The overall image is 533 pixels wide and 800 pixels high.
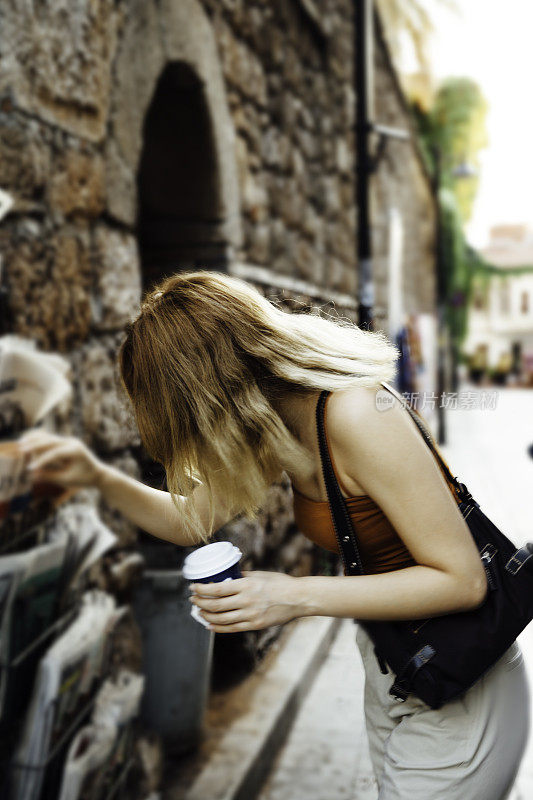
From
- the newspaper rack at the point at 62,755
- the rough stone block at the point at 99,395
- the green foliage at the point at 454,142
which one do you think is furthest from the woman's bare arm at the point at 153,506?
the green foliage at the point at 454,142

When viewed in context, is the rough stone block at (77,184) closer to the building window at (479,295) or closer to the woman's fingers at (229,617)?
the woman's fingers at (229,617)

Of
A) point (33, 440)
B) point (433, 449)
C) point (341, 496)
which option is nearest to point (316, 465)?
point (341, 496)

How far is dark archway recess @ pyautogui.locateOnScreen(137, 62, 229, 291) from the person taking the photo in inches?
133

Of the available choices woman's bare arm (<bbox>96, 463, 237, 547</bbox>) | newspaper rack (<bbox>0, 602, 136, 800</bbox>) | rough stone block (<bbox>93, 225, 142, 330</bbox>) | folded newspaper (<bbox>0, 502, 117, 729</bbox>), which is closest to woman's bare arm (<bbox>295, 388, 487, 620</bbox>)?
woman's bare arm (<bbox>96, 463, 237, 547</bbox>)

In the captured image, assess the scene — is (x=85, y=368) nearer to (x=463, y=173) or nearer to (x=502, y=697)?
(x=502, y=697)

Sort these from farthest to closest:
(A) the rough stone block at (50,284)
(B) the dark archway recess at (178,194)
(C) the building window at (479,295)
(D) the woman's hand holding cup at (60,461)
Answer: (C) the building window at (479,295), (B) the dark archway recess at (178,194), (A) the rough stone block at (50,284), (D) the woman's hand holding cup at (60,461)

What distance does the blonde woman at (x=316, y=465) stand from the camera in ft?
3.64

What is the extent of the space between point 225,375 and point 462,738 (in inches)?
26.0

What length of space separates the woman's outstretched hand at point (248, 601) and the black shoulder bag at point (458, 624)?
5.1 inches

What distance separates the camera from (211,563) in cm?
105

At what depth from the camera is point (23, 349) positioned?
1.86 metres

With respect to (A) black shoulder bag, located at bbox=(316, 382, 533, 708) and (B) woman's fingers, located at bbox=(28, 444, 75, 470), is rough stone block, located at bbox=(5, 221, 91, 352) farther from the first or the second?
(A) black shoulder bag, located at bbox=(316, 382, 533, 708)
